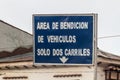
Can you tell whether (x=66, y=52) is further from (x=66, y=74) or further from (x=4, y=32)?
(x=4, y=32)

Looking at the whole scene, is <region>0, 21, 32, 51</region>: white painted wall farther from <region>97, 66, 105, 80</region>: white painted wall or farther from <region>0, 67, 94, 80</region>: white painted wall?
<region>97, 66, 105, 80</region>: white painted wall

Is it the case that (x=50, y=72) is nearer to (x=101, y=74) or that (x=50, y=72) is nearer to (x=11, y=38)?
(x=101, y=74)

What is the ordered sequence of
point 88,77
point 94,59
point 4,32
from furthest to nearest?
1. point 4,32
2. point 88,77
3. point 94,59

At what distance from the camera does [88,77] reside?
3056cm

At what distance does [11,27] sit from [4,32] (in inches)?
29.6

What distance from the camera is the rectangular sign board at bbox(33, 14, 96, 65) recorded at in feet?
66.9

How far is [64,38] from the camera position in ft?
68.1

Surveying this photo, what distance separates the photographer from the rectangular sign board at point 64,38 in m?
20.4

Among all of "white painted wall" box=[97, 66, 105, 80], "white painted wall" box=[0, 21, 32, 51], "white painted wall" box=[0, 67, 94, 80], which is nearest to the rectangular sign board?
"white painted wall" box=[0, 67, 94, 80]

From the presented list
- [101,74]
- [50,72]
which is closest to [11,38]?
[50,72]

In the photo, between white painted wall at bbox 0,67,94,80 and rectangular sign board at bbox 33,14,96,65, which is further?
white painted wall at bbox 0,67,94,80

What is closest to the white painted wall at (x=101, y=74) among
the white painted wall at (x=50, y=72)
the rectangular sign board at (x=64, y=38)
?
the white painted wall at (x=50, y=72)

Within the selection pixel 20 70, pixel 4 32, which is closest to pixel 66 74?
pixel 20 70

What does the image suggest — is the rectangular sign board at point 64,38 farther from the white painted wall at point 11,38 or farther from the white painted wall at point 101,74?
the white painted wall at point 11,38
